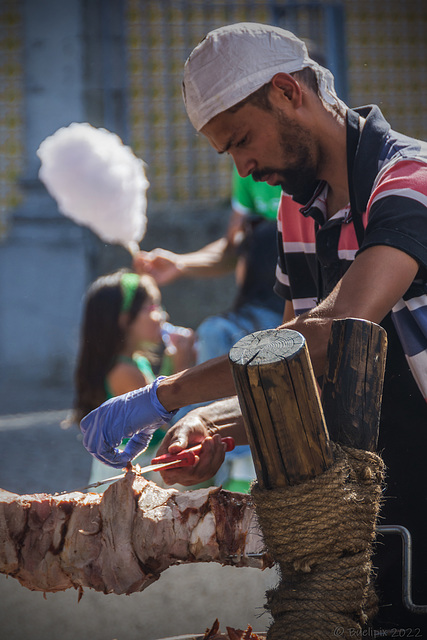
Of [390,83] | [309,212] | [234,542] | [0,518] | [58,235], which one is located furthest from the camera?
[390,83]

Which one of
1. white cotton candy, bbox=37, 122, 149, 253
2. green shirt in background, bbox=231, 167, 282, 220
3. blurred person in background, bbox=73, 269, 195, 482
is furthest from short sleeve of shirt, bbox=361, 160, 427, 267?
white cotton candy, bbox=37, 122, 149, 253

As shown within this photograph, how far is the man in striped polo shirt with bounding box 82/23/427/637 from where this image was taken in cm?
165

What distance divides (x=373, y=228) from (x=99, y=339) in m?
2.58

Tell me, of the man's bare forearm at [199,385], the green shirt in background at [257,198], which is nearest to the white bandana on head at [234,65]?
the man's bare forearm at [199,385]

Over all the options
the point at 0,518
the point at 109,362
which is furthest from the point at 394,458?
the point at 109,362

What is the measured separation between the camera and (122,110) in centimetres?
1124

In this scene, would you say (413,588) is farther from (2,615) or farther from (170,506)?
(2,615)

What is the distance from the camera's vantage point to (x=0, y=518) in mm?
1964

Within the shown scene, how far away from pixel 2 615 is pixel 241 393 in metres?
1.70

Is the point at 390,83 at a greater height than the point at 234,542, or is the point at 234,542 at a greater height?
the point at 234,542

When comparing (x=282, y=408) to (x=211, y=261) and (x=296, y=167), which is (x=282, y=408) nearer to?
(x=296, y=167)

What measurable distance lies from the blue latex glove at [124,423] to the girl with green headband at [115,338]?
6.04 feet

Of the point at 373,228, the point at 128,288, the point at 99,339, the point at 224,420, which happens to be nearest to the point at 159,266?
the point at 128,288

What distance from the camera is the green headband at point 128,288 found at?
4.11m
